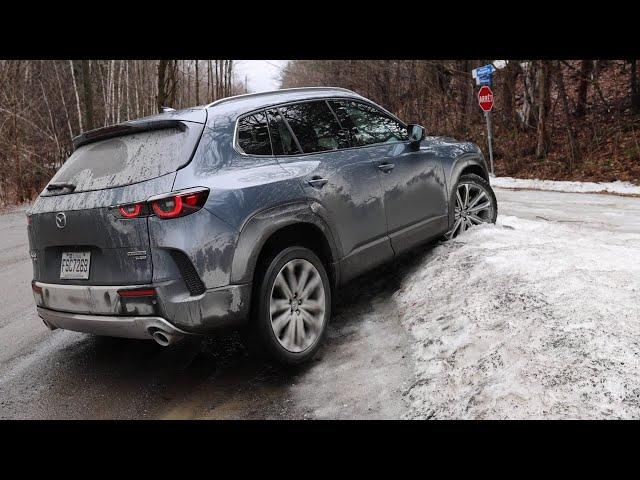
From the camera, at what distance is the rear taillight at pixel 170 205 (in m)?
2.98

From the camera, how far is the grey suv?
3.04 metres

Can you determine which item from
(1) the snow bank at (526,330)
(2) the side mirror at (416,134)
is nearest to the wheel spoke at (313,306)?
(1) the snow bank at (526,330)

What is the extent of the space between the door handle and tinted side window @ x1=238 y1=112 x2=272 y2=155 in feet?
1.16

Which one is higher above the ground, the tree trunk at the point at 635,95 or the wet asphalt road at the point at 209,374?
the tree trunk at the point at 635,95

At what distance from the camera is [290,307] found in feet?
11.5

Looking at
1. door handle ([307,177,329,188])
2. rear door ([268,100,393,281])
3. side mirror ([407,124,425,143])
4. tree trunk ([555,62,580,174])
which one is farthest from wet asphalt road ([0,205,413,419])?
tree trunk ([555,62,580,174])

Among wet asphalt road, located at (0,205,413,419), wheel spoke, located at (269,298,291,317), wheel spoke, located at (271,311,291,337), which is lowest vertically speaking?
wet asphalt road, located at (0,205,413,419)

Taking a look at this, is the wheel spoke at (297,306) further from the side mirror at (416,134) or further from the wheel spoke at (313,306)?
the side mirror at (416,134)

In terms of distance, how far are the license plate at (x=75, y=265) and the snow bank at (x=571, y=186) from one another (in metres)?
11.3

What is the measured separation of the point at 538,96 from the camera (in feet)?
53.8

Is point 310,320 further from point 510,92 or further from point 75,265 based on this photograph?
point 510,92

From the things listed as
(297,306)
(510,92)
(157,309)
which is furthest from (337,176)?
(510,92)

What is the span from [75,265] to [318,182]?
67.4 inches

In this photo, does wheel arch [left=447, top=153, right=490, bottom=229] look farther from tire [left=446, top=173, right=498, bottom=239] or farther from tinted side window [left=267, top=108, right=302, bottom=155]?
tinted side window [left=267, top=108, right=302, bottom=155]
